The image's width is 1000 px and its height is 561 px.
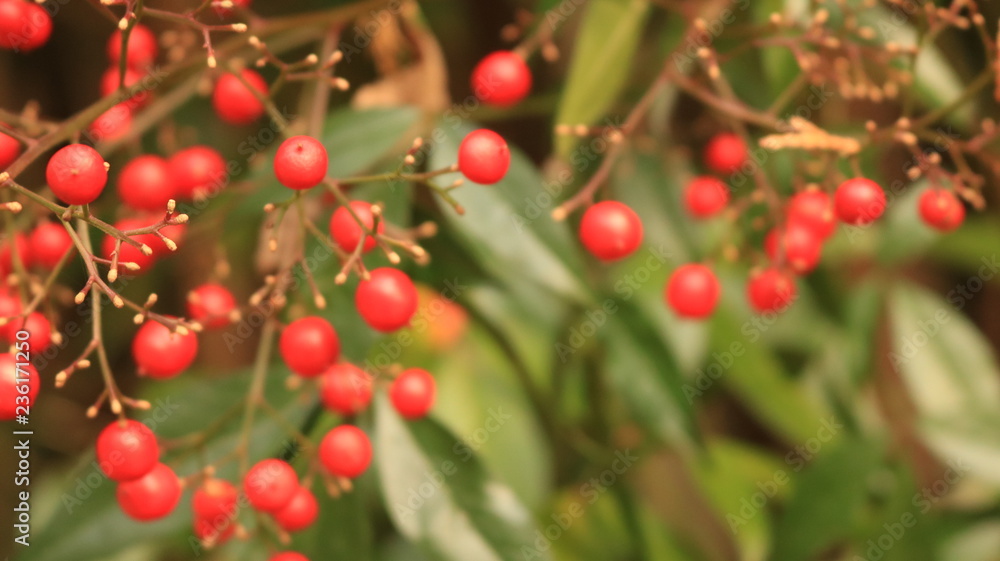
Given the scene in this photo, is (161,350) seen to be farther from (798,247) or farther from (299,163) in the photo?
(798,247)

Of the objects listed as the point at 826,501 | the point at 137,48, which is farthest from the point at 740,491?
the point at 137,48

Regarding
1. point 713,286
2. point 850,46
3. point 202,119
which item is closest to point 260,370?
point 713,286

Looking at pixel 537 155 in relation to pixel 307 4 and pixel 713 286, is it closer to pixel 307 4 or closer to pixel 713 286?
pixel 307 4

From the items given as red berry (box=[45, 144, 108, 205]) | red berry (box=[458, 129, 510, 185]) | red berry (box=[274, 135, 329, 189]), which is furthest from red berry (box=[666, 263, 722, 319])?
red berry (box=[45, 144, 108, 205])

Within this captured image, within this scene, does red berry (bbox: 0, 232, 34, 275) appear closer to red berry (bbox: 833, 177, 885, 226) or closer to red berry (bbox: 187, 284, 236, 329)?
red berry (bbox: 187, 284, 236, 329)

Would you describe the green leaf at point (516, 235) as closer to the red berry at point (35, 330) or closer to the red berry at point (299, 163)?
the red berry at point (299, 163)
